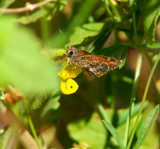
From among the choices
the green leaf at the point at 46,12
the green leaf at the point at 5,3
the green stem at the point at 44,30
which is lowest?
the green stem at the point at 44,30

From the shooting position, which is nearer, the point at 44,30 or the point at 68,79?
the point at 68,79

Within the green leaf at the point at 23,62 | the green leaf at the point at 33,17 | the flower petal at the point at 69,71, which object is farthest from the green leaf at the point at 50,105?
the green leaf at the point at 23,62

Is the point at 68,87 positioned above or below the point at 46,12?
below

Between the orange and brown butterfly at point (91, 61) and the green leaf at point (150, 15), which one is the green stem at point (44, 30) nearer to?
the orange and brown butterfly at point (91, 61)

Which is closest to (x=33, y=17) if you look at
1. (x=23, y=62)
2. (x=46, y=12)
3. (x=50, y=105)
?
(x=46, y=12)

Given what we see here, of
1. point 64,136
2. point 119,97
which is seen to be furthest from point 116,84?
point 64,136

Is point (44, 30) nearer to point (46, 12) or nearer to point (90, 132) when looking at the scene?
point (46, 12)

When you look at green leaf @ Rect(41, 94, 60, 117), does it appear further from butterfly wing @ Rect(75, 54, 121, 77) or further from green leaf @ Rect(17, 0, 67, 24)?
green leaf @ Rect(17, 0, 67, 24)
